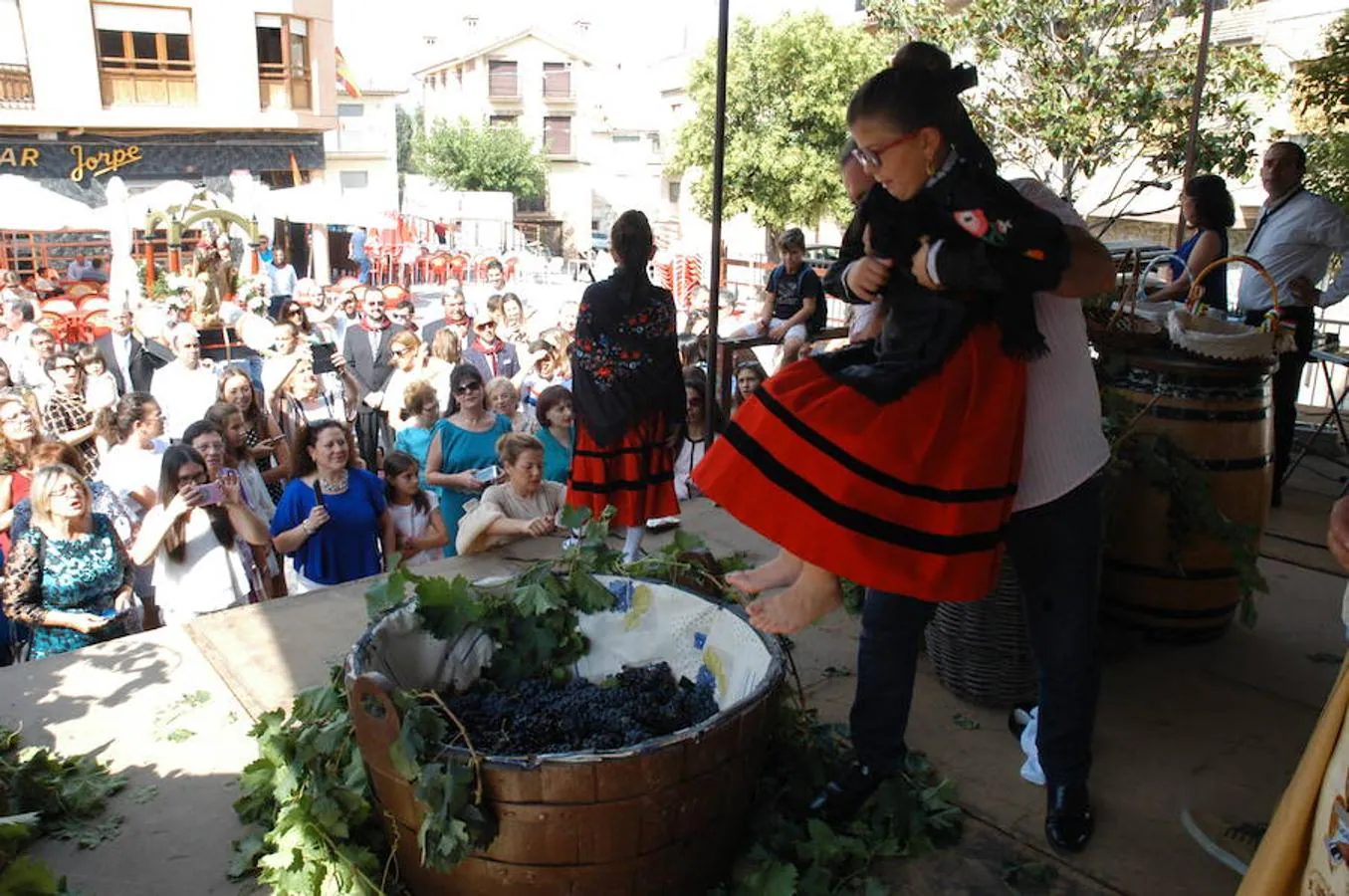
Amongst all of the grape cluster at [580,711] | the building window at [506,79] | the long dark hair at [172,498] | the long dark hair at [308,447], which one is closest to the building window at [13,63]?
the long dark hair at [308,447]

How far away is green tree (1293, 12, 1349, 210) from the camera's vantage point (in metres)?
7.34

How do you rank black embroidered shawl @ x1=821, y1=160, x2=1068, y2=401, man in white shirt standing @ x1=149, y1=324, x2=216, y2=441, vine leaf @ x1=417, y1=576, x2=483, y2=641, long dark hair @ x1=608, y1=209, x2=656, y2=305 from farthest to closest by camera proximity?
man in white shirt standing @ x1=149, y1=324, x2=216, y2=441, long dark hair @ x1=608, y1=209, x2=656, y2=305, vine leaf @ x1=417, y1=576, x2=483, y2=641, black embroidered shawl @ x1=821, y1=160, x2=1068, y2=401

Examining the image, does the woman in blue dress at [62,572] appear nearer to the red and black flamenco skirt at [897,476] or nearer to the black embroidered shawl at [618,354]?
the black embroidered shawl at [618,354]

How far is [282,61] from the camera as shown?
87.8ft

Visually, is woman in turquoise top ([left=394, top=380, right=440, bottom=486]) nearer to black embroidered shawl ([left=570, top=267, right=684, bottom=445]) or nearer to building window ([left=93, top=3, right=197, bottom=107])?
black embroidered shawl ([left=570, top=267, right=684, bottom=445])

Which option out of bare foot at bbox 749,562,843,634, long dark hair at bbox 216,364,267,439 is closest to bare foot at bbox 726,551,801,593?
bare foot at bbox 749,562,843,634

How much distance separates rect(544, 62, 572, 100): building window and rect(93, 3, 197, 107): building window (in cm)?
3300

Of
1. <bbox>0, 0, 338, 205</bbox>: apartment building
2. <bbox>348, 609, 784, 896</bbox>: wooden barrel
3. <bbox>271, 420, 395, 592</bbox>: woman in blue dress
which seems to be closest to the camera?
<bbox>348, 609, 784, 896</bbox>: wooden barrel

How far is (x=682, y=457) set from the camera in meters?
6.24

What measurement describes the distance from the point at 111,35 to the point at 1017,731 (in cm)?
2764

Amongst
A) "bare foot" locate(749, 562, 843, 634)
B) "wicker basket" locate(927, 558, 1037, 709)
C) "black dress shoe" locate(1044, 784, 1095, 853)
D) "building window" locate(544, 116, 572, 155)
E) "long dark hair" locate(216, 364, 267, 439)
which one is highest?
"building window" locate(544, 116, 572, 155)

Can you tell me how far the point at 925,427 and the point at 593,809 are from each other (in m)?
0.97

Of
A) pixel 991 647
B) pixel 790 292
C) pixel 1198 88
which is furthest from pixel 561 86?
pixel 991 647

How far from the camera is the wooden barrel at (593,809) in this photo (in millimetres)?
2008
